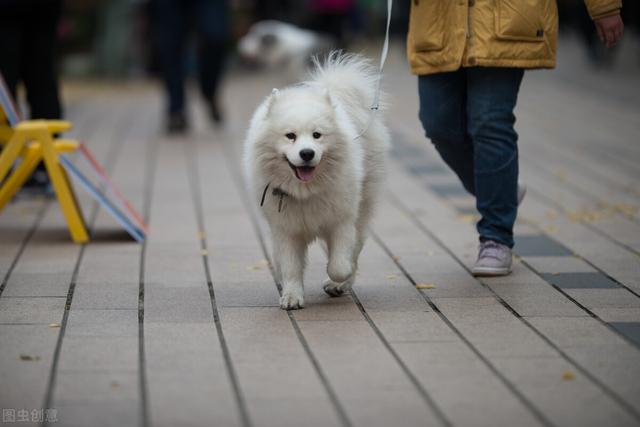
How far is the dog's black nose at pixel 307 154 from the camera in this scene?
15.4 ft

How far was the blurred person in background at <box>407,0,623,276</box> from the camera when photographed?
5438 millimetres

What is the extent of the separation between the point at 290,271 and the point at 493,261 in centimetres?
120

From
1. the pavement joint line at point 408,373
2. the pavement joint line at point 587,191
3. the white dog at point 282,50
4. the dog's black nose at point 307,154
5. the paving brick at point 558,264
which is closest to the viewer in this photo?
the pavement joint line at point 408,373

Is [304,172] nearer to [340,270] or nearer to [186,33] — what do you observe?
[340,270]

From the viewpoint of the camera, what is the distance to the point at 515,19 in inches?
214

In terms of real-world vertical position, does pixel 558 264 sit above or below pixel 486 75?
below

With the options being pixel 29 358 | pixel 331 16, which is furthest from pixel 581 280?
pixel 331 16

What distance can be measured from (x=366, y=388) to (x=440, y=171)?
5670 millimetres

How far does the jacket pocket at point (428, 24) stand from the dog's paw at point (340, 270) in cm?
131

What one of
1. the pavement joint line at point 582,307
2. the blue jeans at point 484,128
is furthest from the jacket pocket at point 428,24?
the pavement joint line at point 582,307

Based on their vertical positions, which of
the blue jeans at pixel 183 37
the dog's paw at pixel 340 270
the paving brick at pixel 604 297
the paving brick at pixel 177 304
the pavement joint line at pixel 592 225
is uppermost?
the blue jeans at pixel 183 37

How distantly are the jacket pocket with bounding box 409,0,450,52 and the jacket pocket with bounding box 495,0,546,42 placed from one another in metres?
0.30

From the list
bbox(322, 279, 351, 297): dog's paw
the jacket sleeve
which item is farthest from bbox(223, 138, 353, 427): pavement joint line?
the jacket sleeve

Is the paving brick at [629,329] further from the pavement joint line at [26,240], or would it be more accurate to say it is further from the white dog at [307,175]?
the pavement joint line at [26,240]
